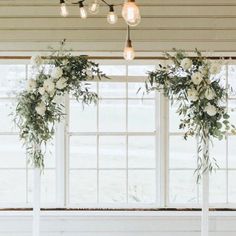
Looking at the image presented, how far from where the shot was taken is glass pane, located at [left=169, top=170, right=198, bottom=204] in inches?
188

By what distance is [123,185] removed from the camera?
4.81 metres

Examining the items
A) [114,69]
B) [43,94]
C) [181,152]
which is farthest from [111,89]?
[43,94]

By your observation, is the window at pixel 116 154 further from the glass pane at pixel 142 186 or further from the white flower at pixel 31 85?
the white flower at pixel 31 85

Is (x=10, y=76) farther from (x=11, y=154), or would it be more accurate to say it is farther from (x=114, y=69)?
(x=114, y=69)

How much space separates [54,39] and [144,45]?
0.88 meters

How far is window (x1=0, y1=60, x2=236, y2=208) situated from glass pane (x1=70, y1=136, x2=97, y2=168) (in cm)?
1

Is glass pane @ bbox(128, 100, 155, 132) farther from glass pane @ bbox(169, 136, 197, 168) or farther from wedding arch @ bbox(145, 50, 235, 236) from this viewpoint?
wedding arch @ bbox(145, 50, 235, 236)

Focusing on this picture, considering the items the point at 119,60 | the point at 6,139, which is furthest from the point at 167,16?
the point at 6,139

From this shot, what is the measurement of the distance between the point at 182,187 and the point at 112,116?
1.07 m

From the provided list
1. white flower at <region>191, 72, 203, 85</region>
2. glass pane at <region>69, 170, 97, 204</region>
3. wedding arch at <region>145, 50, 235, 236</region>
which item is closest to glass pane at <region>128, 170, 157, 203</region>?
glass pane at <region>69, 170, 97, 204</region>

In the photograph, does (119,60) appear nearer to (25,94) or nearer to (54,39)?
(54,39)

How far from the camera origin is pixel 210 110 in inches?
143

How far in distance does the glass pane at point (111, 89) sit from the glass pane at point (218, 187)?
1330 mm

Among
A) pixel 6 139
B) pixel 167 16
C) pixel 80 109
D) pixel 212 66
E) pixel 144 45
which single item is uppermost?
pixel 167 16
